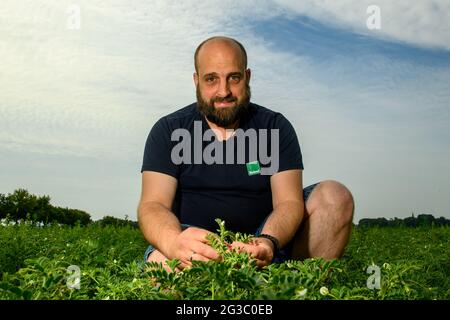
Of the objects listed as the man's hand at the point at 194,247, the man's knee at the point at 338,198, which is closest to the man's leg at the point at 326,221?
the man's knee at the point at 338,198

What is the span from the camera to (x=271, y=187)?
448 centimetres

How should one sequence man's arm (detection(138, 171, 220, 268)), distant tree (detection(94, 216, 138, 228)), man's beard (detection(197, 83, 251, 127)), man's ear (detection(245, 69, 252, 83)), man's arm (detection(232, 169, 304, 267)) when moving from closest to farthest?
1. man's arm (detection(138, 171, 220, 268))
2. man's arm (detection(232, 169, 304, 267))
3. man's beard (detection(197, 83, 251, 127))
4. man's ear (detection(245, 69, 252, 83))
5. distant tree (detection(94, 216, 138, 228))

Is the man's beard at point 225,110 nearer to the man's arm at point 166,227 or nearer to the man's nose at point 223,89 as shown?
the man's nose at point 223,89

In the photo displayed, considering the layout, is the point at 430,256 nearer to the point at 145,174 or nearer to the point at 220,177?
the point at 220,177

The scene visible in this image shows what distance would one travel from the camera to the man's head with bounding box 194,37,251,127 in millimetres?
4430

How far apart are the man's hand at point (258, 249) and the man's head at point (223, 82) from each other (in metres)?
1.35

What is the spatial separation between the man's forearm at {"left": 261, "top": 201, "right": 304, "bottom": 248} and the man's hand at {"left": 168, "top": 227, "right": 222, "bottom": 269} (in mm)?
656

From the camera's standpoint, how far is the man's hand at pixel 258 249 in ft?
9.85

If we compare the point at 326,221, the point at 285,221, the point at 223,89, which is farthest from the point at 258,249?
the point at 223,89

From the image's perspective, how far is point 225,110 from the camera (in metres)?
4.46

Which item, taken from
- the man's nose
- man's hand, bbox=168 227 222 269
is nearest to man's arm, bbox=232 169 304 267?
man's hand, bbox=168 227 222 269

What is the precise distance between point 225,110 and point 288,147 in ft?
1.87

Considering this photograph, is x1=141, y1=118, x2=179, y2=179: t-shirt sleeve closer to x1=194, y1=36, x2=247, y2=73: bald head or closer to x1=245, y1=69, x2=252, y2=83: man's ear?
x1=194, y1=36, x2=247, y2=73: bald head
